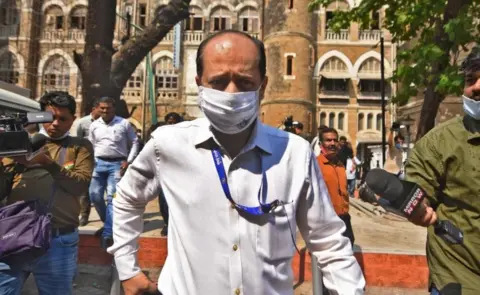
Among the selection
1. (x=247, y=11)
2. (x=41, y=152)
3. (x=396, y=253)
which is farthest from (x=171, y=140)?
(x=247, y=11)

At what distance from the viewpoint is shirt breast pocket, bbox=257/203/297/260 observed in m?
1.33

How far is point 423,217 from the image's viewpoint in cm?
161

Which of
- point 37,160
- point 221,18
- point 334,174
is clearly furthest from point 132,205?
point 221,18

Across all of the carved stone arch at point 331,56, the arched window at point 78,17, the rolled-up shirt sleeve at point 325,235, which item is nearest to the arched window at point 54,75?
the arched window at point 78,17

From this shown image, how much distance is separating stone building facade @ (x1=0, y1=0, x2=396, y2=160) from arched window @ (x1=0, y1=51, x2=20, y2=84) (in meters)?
0.02

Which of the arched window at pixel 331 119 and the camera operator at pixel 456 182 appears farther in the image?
the arched window at pixel 331 119

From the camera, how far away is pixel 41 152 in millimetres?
2262

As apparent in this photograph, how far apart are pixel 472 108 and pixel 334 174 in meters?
2.30

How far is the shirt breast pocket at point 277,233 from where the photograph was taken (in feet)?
4.38

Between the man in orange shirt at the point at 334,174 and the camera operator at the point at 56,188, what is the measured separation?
236cm

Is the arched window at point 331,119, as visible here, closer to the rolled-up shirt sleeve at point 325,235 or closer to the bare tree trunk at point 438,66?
the bare tree trunk at point 438,66

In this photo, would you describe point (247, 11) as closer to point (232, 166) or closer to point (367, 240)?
point (367, 240)

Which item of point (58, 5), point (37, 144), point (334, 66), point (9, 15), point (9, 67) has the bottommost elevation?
point (37, 144)

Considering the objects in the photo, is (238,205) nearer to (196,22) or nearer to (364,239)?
(364,239)
